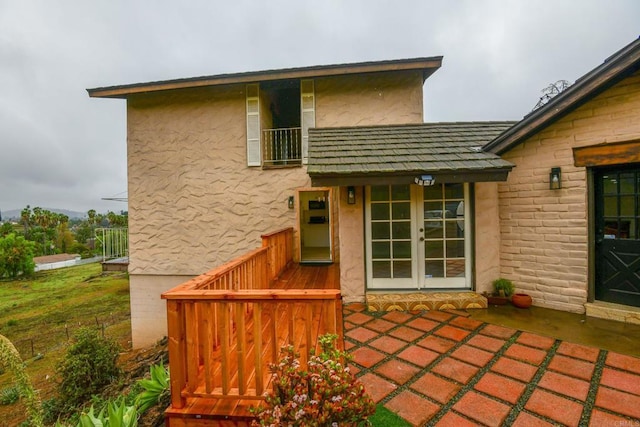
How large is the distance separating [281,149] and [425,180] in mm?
6000

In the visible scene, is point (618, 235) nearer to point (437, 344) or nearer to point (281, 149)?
point (437, 344)

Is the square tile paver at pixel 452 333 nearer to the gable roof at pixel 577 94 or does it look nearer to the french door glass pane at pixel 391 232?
the french door glass pane at pixel 391 232

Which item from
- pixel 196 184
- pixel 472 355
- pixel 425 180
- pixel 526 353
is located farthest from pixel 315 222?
pixel 526 353

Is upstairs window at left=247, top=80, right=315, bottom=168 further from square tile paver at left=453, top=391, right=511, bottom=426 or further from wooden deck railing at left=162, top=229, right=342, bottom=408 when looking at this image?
square tile paver at left=453, top=391, right=511, bottom=426

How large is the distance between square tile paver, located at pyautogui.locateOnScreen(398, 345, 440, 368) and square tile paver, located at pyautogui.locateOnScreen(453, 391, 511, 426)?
1.68ft

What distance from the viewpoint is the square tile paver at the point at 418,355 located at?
2.66 metres

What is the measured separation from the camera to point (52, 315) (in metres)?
12.1

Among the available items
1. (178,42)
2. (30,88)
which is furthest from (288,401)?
(30,88)

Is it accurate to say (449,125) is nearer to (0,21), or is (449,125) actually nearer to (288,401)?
(288,401)

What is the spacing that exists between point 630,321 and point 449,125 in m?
4.33

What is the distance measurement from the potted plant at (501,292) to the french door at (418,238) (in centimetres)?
42

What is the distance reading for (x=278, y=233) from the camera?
19.1ft

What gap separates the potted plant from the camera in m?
4.16

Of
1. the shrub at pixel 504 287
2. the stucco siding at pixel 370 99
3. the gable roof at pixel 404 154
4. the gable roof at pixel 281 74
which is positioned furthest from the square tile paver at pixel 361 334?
the gable roof at pixel 281 74
